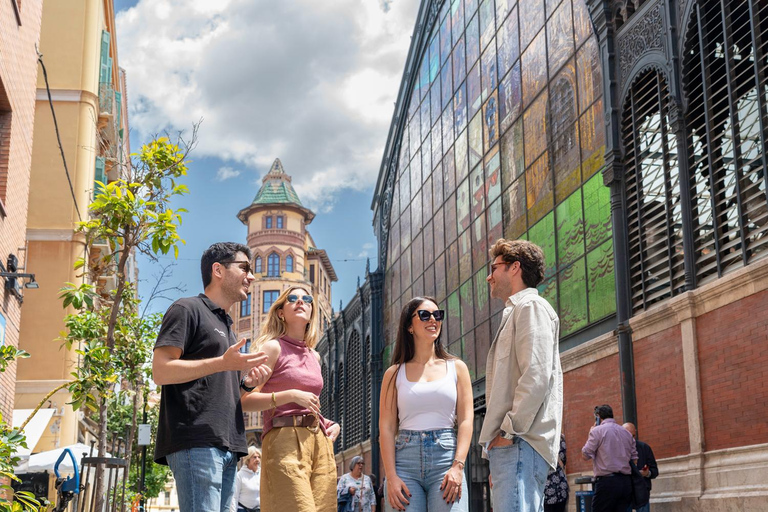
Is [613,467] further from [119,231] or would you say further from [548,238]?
[548,238]

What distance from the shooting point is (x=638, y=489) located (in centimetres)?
1233

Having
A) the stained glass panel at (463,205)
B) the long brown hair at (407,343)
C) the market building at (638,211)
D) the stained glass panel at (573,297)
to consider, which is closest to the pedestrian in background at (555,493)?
the market building at (638,211)

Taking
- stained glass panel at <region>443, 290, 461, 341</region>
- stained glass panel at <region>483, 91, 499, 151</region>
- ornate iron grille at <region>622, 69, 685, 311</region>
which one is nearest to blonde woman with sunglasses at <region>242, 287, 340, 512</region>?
ornate iron grille at <region>622, 69, 685, 311</region>

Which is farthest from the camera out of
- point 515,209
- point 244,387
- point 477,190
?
point 477,190

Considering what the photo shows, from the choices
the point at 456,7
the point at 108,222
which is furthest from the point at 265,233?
the point at 108,222

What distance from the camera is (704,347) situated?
1448 centimetres

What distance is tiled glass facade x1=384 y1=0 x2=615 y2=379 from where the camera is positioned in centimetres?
2006

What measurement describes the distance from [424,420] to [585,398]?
14286 millimetres

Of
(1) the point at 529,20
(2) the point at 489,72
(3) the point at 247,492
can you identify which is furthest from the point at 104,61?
(3) the point at 247,492

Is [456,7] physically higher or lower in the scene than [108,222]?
higher

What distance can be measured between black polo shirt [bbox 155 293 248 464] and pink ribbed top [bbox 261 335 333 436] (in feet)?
1.58

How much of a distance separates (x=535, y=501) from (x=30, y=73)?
11430 mm

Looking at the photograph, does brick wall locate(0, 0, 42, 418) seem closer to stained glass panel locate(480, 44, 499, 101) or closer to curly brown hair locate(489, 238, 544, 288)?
curly brown hair locate(489, 238, 544, 288)

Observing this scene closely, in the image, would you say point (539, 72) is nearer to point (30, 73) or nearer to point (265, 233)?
point (30, 73)
